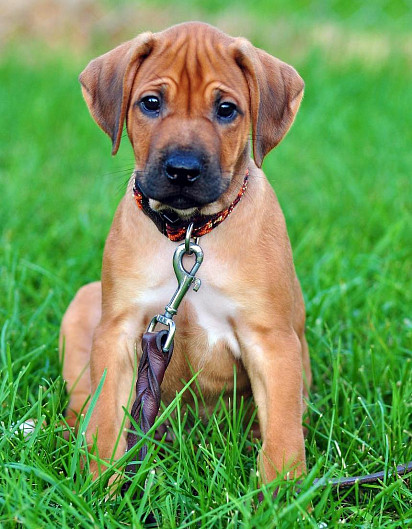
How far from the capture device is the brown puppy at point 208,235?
3.36m

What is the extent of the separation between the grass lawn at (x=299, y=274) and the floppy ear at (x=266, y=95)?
1.18 m

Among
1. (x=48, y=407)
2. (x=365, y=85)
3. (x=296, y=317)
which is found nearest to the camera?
(x=48, y=407)

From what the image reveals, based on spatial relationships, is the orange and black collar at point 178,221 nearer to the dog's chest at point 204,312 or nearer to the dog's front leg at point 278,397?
the dog's chest at point 204,312

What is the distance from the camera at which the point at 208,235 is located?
3.63 metres

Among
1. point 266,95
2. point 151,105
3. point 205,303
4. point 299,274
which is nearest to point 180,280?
point 205,303

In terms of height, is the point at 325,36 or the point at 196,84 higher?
the point at 196,84

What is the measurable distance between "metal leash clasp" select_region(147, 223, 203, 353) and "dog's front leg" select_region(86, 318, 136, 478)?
0.23 m

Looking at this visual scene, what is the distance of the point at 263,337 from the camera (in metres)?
3.57

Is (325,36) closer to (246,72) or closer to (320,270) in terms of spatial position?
(320,270)

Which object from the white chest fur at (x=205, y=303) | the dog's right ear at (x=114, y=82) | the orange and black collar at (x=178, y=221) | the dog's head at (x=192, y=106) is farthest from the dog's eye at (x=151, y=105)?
the white chest fur at (x=205, y=303)

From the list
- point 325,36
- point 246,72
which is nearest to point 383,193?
point 246,72

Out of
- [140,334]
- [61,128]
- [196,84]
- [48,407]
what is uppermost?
[196,84]

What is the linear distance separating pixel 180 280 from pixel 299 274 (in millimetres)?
2044

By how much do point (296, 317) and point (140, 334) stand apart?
76 cm
